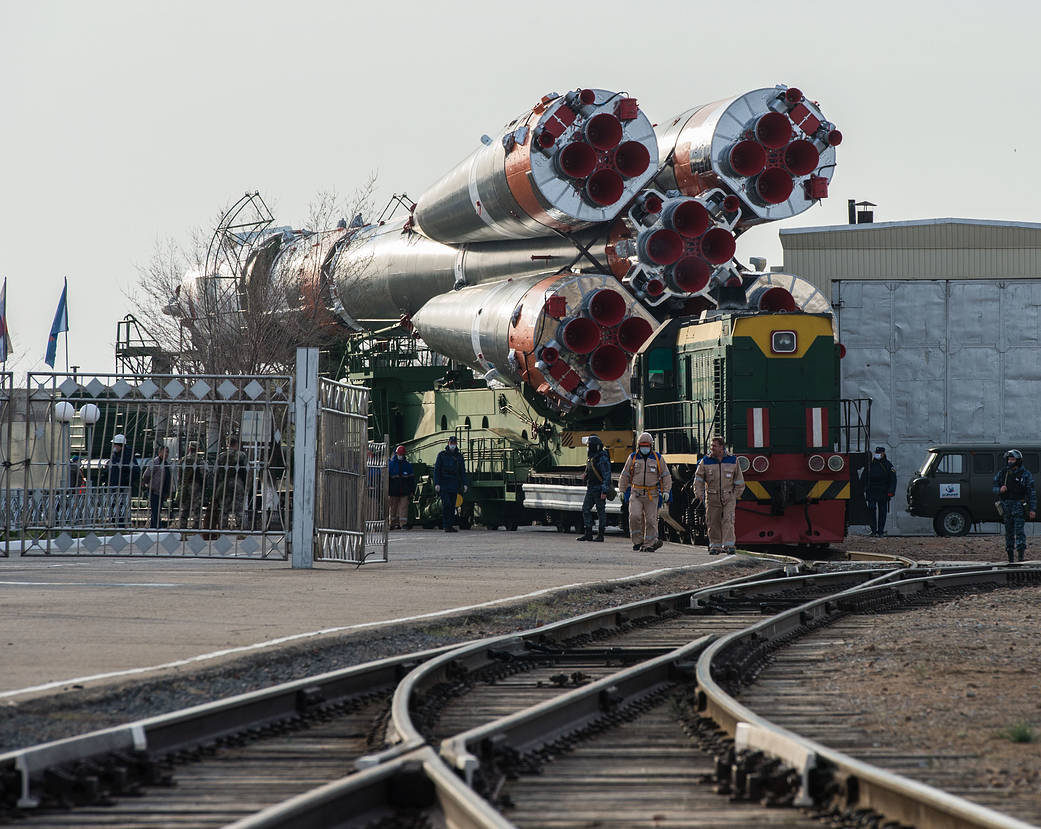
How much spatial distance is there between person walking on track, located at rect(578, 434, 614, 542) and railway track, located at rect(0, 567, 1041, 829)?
44.7 ft

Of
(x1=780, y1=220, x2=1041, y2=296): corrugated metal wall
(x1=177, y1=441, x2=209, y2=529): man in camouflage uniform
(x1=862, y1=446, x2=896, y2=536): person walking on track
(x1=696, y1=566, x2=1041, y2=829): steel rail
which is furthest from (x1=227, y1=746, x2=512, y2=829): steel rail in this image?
(x1=780, y1=220, x2=1041, y2=296): corrugated metal wall

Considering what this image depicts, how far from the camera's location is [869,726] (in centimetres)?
737

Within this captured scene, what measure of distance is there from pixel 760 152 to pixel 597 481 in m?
6.46

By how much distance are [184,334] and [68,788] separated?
36159 mm

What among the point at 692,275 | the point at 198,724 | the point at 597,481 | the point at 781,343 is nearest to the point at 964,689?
the point at 198,724

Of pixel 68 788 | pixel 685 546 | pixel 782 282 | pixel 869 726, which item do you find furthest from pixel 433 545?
pixel 68 788

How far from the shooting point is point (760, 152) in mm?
25656

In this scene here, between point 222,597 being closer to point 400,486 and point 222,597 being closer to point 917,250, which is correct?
point 400,486

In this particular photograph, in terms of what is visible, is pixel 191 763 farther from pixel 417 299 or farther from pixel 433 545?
pixel 417 299

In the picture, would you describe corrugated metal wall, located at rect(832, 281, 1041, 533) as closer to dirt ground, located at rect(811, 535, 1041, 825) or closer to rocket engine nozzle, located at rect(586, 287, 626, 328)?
rocket engine nozzle, located at rect(586, 287, 626, 328)

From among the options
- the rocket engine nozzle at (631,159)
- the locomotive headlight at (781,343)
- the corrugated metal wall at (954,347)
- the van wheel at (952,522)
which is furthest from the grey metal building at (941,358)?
the locomotive headlight at (781,343)

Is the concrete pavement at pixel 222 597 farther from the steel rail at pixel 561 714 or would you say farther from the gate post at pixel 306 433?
the steel rail at pixel 561 714

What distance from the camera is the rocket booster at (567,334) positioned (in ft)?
82.6

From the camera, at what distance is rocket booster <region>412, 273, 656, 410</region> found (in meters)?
25.2
